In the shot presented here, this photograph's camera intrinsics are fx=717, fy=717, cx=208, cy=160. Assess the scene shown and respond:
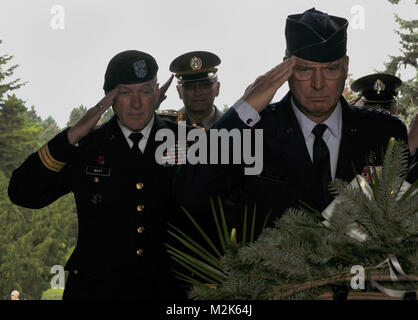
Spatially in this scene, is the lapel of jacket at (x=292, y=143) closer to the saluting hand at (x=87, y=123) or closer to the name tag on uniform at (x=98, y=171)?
the saluting hand at (x=87, y=123)

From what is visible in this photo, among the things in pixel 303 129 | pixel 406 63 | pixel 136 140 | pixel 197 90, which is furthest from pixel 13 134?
pixel 303 129

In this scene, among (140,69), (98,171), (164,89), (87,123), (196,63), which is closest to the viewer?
(87,123)

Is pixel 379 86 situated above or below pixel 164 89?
above

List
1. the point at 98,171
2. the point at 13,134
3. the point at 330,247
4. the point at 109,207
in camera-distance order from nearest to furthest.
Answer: the point at 330,247, the point at 109,207, the point at 98,171, the point at 13,134

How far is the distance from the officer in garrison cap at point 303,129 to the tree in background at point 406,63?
32.1 meters

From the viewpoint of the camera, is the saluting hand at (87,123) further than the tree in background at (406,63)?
No

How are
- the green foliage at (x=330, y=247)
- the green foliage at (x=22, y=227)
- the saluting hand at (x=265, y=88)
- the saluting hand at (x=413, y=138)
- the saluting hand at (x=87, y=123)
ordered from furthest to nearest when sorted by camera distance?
the green foliage at (x=22, y=227), the saluting hand at (x=87, y=123), the saluting hand at (x=413, y=138), the saluting hand at (x=265, y=88), the green foliage at (x=330, y=247)

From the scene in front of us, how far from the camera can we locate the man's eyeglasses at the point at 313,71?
12.1ft

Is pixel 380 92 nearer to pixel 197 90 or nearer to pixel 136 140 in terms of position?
pixel 197 90

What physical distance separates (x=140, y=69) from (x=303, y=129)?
190cm

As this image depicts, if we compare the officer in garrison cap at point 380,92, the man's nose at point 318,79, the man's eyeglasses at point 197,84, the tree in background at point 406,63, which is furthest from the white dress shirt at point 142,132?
the tree in background at point 406,63

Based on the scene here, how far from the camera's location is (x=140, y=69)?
5.41 m

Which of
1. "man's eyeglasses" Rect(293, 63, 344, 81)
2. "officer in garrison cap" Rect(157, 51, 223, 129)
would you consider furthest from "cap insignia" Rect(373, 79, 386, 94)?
"man's eyeglasses" Rect(293, 63, 344, 81)

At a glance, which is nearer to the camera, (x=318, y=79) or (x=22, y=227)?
(x=318, y=79)
